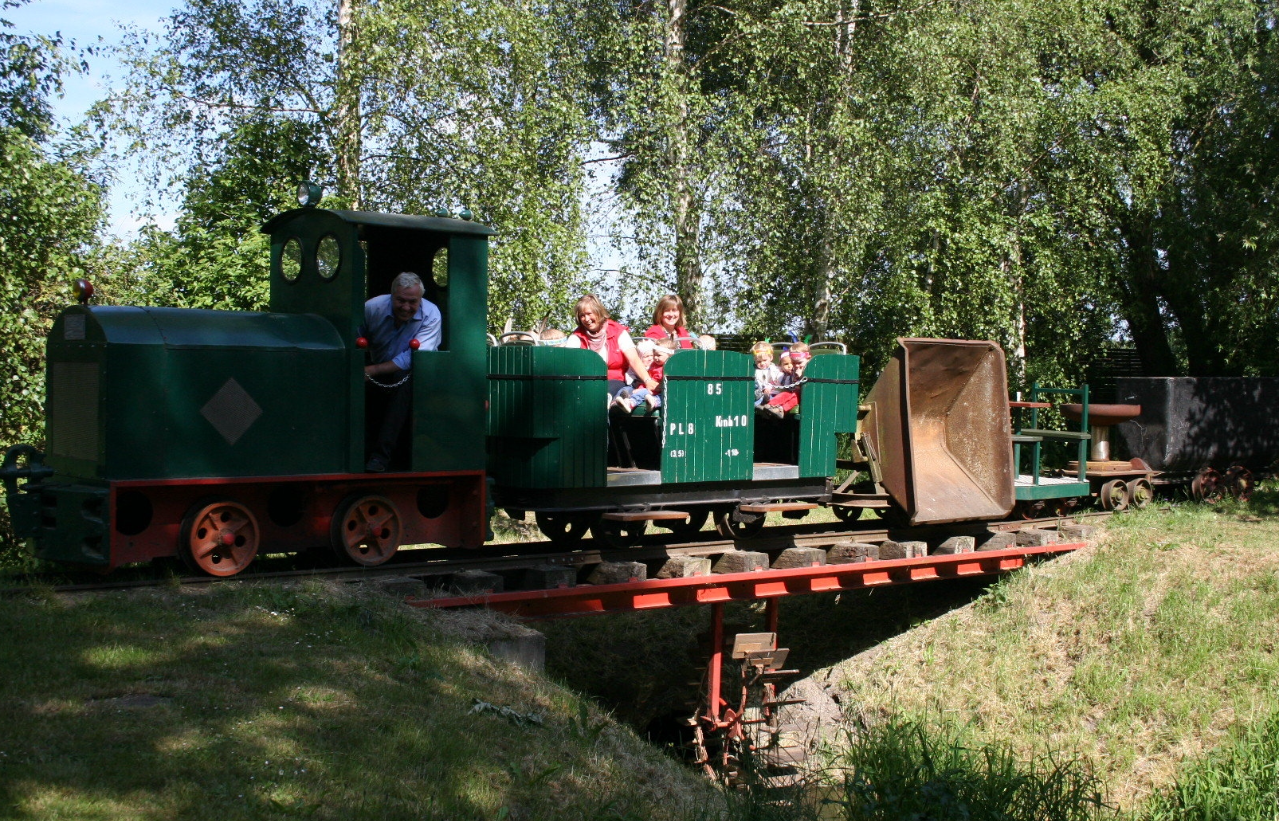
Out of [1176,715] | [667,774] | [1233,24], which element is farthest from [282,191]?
[1233,24]

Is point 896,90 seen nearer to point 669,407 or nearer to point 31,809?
point 669,407

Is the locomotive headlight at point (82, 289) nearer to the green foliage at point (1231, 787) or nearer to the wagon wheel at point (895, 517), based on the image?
the wagon wheel at point (895, 517)

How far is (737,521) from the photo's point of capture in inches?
395

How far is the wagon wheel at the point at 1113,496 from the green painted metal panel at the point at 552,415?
7.93 metres

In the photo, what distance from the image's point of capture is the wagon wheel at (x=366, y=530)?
7.59 meters

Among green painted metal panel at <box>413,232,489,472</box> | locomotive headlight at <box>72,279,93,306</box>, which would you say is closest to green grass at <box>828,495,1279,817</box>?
green painted metal panel at <box>413,232,489,472</box>

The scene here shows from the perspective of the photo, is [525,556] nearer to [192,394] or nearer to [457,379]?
[457,379]

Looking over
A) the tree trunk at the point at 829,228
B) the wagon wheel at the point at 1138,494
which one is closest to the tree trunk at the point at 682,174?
the tree trunk at the point at 829,228

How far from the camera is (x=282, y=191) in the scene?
1419 centimetres

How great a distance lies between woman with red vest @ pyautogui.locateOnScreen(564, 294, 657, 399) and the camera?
8.94 meters

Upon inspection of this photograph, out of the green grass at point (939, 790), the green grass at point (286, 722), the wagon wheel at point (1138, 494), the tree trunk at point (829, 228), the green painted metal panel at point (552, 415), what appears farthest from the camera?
the tree trunk at point (829, 228)

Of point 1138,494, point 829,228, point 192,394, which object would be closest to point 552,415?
point 192,394

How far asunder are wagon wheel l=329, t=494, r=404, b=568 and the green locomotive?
15mm

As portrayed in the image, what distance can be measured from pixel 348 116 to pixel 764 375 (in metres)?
7.95
